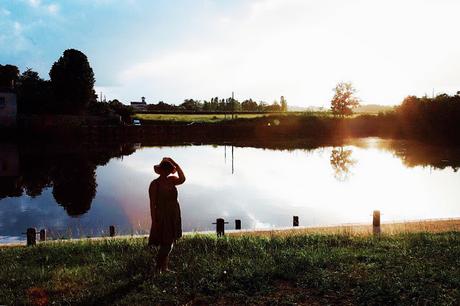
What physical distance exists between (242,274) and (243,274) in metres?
0.02

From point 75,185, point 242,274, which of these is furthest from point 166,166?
point 75,185

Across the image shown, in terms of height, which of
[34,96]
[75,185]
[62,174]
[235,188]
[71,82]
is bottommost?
[235,188]

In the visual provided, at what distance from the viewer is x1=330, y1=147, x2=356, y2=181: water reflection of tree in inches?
1696

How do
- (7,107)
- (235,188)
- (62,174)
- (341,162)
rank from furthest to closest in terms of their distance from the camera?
(7,107)
(341,162)
(62,174)
(235,188)

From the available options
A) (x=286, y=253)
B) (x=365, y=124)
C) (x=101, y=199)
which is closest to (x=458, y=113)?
(x=365, y=124)

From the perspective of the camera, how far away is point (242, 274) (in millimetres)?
8883

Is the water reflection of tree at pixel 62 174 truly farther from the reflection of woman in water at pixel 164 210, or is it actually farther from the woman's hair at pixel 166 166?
the woman's hair at pixel 166 166

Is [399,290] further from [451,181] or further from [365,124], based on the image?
[365,124]

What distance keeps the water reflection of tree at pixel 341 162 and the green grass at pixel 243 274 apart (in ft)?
103

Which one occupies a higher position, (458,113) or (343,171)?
A: (458,113)

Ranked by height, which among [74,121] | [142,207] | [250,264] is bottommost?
[142,207]

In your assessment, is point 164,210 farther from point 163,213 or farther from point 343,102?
point 343,102

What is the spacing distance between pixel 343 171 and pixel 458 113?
38.1 metres

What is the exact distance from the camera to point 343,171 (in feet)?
149
